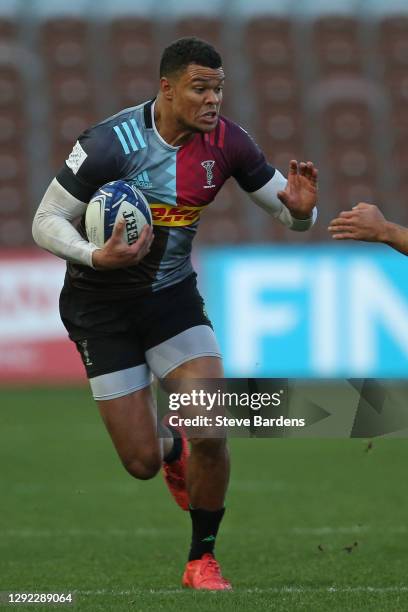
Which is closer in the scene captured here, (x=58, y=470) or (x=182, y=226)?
(x=182, y=226)

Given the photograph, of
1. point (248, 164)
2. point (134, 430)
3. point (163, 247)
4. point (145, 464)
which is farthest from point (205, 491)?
point (248, 164)

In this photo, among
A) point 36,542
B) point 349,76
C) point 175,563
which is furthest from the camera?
point 349,76

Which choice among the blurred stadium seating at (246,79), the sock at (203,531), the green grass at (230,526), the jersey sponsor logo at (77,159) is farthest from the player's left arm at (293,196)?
the blurred stadium seating at (246,79)

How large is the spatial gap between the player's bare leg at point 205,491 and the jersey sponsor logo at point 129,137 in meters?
0.96

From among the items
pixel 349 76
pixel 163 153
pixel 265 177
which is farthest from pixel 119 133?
pixel 349 76

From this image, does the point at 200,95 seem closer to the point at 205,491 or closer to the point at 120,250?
the point at 120,250

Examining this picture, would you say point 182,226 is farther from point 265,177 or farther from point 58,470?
point 58,470

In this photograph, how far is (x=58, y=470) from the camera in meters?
9.91

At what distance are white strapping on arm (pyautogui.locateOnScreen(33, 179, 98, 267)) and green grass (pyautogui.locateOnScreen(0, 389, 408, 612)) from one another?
144 cm

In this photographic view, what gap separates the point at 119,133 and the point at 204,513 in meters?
1.72

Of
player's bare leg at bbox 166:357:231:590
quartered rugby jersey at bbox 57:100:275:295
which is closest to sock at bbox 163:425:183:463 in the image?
player's bare leg at bbox 166:357:231:590

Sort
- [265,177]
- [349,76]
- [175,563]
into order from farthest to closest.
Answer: [349,76] → [175,563] → [265,177]

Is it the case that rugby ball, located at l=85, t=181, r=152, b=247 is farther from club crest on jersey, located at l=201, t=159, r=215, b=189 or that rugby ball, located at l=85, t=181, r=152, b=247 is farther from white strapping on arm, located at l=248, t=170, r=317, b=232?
white strapping on arm, located at l=248, t=170, r=317, b=232

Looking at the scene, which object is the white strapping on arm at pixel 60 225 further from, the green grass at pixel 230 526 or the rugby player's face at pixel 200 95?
the green grass at pixel 230 526
